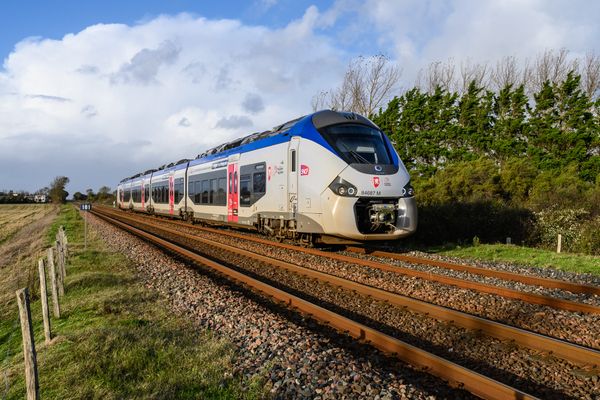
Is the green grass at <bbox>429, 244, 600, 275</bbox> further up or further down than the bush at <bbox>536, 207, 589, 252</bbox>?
further down

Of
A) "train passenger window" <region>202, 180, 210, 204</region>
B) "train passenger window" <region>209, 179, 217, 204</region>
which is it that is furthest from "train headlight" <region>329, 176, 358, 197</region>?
"train passenger window" <region>202, 180, 210, 204</region>

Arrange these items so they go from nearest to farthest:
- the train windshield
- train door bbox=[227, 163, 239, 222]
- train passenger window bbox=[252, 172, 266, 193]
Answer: the train windshield → train passenger window bbox=[252, 172, 266, 193] → train door bbox=[227, 163, 239, 222]

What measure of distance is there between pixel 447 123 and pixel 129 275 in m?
31.8

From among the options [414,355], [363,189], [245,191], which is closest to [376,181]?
[363,189]

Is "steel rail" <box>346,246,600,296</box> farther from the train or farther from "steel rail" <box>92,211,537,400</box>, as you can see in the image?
"steel rail" <box>92,211,537,400</box>

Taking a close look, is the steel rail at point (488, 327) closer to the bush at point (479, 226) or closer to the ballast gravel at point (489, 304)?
the ballast gravel at point (489, 304)

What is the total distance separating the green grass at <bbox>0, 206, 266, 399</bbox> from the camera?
4395 millimetres

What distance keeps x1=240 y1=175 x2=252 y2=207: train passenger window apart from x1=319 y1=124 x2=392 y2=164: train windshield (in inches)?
178

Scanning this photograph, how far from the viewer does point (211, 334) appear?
598 cm

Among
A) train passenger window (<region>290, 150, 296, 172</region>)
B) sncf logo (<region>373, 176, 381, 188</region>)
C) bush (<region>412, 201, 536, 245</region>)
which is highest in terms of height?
train passenger window (<region>290, 150, 296, 172</region>)

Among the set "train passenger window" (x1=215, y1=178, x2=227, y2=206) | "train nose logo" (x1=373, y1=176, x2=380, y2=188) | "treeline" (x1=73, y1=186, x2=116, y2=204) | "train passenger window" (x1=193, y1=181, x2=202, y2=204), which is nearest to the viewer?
"train nose logo" (x1=373, y1=176, x2=380, y2=188)

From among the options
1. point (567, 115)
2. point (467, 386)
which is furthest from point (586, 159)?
point (467, 386)

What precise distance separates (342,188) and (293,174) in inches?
73.4

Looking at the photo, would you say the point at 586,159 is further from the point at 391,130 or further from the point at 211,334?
the point at 211,334
